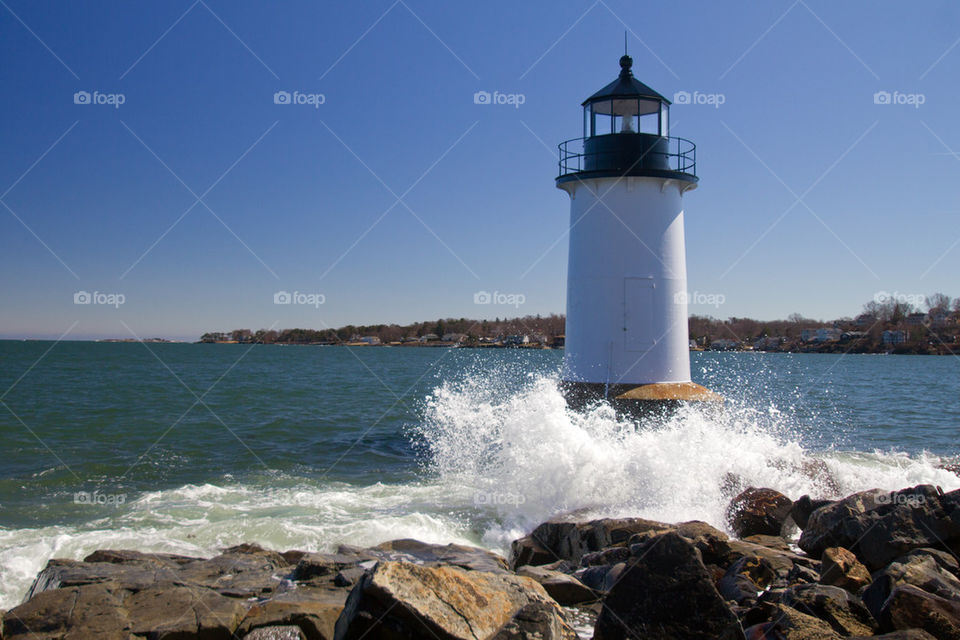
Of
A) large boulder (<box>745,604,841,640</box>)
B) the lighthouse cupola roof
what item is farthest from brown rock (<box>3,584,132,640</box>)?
the lighthouse cupola roof

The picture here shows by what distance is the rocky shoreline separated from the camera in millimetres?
4773

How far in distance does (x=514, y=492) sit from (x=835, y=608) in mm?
6797

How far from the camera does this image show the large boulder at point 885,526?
7.14m

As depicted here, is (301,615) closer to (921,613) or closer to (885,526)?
(921,613)

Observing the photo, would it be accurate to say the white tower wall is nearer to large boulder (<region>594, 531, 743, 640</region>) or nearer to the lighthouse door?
the lighthouse door

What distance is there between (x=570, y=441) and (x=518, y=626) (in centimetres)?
745

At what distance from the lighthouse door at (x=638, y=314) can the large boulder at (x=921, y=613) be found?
935 centimetres

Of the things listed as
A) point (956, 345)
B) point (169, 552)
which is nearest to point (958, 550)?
point (169, 552)

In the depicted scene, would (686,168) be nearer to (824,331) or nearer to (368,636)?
(368,636)

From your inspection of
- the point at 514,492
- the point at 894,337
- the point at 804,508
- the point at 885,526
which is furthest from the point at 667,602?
the point at 894,337

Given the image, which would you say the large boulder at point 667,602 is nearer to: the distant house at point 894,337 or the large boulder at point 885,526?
the large boulder at point 885,526

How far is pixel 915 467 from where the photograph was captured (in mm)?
12820

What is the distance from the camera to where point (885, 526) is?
7293 mm

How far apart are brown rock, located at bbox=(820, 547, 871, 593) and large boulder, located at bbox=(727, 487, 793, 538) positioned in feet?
8.71
